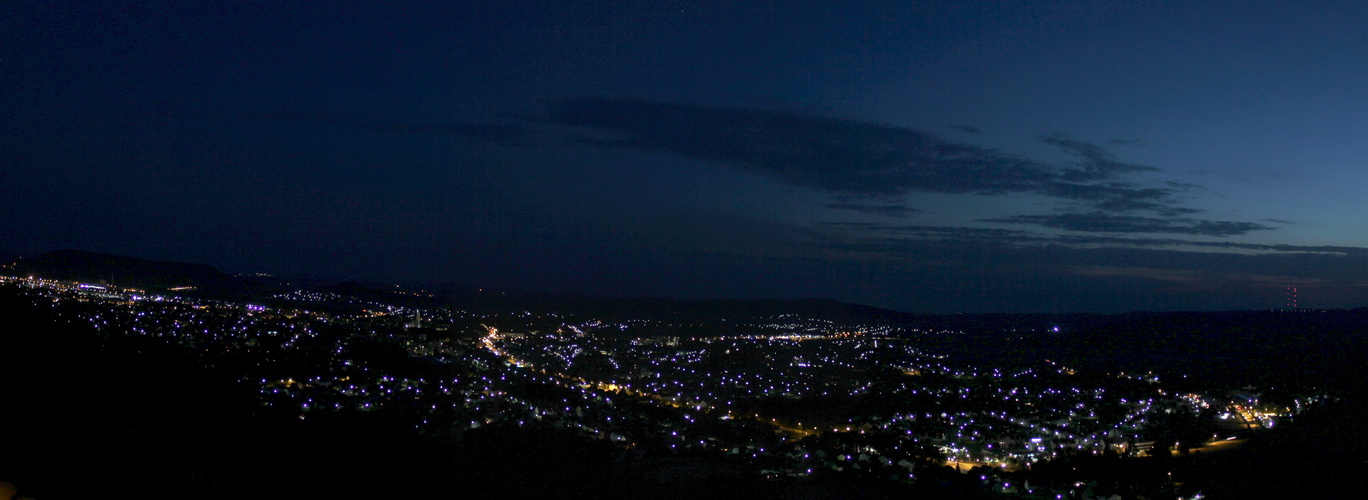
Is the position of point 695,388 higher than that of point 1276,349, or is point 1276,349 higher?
point 1276,349

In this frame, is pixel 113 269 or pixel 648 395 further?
pixel 113 269

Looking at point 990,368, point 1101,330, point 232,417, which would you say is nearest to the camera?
point 232,417

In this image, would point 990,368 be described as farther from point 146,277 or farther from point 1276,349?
point 146,277

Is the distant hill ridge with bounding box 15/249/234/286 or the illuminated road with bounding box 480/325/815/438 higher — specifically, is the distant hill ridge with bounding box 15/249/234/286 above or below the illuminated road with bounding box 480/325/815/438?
above

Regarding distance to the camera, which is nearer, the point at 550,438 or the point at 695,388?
the point at 550,438

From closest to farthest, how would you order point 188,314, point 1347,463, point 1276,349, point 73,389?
point 73,389
point 1347,463
point 1276,349
point 188,314

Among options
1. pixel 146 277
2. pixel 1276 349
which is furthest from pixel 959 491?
pixel 146 277

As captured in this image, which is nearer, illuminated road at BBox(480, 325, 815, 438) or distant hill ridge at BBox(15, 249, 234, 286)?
illuminated road at BBox(480, 325, 815, 438)

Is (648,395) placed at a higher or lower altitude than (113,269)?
lower

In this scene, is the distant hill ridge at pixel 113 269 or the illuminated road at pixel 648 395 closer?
the illuminated road at pixel 648 395

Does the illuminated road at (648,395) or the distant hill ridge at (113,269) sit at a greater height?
the distant hill ridge at (113,269)
